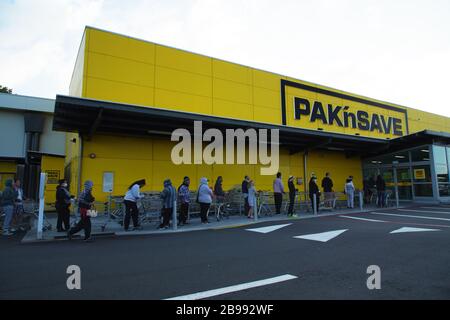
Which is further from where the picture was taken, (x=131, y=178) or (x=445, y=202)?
(x=445, y=202)

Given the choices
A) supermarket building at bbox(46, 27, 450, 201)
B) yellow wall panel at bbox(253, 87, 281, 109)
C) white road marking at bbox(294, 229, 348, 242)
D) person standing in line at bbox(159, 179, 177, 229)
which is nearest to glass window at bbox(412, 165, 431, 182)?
supermarket building at bbox(46, 27, 450, 201)

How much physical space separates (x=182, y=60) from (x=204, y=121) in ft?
15.8

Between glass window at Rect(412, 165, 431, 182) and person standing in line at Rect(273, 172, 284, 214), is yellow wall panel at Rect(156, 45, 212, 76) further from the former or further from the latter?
glass window at Rect(412, 165, 431, 182)

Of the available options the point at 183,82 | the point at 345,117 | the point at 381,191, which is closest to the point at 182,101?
the point at 183,82

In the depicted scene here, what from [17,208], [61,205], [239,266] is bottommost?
[239,266]

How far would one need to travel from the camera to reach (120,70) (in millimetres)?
13461

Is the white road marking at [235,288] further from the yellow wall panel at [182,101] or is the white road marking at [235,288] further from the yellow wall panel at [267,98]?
the yellow wall panel at [267,98]

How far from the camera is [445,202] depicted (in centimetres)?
1616

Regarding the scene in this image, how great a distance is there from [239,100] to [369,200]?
36.9 ft

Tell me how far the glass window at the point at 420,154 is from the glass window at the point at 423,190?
1638 mm

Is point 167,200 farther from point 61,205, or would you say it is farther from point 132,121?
point 132,121
